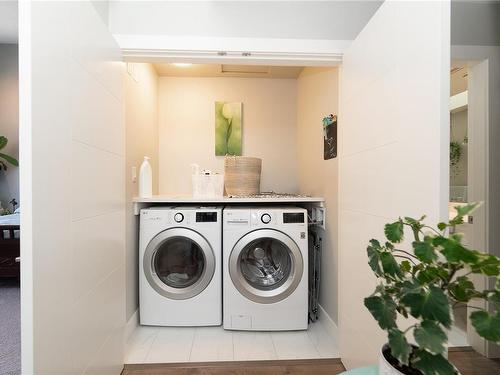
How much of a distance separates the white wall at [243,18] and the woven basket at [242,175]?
1045 mm

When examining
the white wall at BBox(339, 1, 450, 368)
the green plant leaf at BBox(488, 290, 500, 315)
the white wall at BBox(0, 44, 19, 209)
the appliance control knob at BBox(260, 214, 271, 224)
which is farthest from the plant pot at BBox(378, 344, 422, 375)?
the white wall at BBox(0, 44, 19, 209)

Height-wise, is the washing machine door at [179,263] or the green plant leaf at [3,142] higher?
the green plant leaf at [3,142]

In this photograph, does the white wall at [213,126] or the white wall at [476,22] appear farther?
the white wall at [213,126]

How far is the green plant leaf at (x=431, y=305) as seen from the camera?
567mm

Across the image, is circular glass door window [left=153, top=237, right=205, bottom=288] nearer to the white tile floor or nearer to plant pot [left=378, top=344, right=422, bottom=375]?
the white tile floor

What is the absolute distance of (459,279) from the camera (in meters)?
0.67

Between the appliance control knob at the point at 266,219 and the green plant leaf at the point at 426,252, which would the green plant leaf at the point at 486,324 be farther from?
the appliance control knob at the point at 266,219

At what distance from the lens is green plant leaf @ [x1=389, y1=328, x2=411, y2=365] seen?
1.97 ft

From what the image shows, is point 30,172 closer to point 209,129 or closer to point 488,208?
point 488,208

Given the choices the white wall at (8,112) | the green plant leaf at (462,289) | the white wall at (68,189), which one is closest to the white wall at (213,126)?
the white wall at (68,189)

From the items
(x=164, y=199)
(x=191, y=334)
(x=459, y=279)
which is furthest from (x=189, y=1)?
(x=191, y=334)

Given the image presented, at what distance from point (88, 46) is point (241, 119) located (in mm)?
2009

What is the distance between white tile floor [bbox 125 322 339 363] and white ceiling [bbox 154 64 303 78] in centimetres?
228

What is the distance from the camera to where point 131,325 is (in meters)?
2.10
